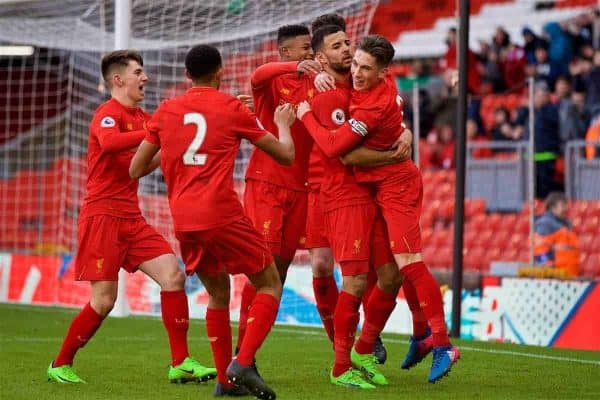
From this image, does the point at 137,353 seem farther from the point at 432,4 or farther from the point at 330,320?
the point at 432,4

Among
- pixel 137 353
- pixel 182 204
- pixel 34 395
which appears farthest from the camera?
pixel 137 353

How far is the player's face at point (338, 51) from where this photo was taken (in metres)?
7.74

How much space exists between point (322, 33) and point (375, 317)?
1.84m

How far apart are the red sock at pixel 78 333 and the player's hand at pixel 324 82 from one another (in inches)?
80.0

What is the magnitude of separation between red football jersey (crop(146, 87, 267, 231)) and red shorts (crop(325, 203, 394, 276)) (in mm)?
1105

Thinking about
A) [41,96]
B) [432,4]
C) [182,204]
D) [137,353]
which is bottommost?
[137,353]

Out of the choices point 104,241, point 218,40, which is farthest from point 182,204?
point 218,40

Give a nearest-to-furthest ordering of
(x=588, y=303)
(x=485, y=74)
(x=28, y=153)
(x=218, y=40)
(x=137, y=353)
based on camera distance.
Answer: (x=137, y=353)
(x=588, y=303)
(x=218, y=40)
(x=485, y=74)
(x=28, y=153)

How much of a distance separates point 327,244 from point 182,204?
7.00 feet

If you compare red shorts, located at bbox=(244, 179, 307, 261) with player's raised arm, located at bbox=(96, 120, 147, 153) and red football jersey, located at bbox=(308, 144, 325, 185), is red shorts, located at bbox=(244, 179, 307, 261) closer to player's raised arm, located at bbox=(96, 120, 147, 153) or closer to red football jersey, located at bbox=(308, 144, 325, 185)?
red football jersey, located at bbox=(308, 144, 325, 185)

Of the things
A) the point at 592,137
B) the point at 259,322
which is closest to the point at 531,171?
the point at 592,137

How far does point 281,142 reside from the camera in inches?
266

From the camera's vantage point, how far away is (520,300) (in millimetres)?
12086

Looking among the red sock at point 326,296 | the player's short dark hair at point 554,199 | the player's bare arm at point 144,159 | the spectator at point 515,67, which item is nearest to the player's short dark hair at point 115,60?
the player's bare arm at point 144,159
